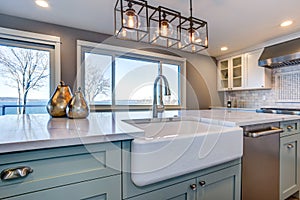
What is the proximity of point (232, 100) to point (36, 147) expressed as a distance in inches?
185

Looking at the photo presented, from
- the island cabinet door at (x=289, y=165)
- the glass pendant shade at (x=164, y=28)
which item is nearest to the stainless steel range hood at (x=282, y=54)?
the island cabinet door at (x=289, y=165)

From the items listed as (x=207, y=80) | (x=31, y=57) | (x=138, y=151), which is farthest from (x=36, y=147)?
(x=207, y=80)

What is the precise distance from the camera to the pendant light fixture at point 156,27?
1.36 meters

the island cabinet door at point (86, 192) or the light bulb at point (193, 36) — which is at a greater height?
the light bulb at point (193, 36)

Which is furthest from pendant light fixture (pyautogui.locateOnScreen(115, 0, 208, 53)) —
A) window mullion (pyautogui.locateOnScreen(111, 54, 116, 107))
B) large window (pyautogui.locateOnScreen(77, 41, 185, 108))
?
window mullion (pyautogui.locateOnScreen(111, 54, 116, 107))

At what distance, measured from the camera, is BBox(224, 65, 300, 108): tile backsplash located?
10.6ft

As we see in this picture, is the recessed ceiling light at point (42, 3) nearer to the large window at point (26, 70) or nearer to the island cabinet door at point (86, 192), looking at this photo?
the large window at point (26, 70)

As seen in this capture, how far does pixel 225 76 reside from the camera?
4.46 metres

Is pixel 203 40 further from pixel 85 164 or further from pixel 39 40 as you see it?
pixel 39 40

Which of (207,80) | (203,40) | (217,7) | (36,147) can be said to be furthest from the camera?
(207,80)

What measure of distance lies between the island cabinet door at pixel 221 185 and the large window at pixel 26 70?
2.60 m

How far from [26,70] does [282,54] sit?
13.9ft

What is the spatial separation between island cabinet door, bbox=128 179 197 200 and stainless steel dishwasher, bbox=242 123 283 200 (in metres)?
0.53

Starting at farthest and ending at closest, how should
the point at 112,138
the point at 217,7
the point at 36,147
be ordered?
1. the point at 217,7
2. the point at 112,138
3. the point at 36,147
